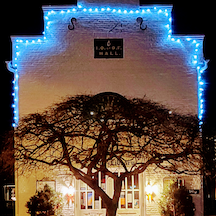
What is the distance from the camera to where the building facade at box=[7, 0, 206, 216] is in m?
14.1

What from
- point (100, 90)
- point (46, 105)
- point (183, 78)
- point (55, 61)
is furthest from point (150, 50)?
point (46, 105)

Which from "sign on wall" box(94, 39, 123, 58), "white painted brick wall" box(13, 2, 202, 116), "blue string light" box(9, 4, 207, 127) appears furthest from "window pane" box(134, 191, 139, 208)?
"sign on wall" box(94, 39, 123, 58)

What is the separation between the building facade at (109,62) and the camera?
1410 centimetres

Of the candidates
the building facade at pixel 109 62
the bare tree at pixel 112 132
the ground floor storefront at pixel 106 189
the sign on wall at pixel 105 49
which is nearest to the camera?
the bare tree at pixel 112 132

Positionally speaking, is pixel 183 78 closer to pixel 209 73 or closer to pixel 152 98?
pixel 152 98

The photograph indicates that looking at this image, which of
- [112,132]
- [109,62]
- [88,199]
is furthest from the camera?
[109,62]

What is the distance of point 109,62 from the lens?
14273 mm

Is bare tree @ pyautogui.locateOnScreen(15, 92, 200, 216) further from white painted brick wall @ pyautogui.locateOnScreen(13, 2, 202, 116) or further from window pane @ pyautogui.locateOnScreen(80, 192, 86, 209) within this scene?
window pane @ pyautogui.locateOnScreen(80, 192, 86, 209)

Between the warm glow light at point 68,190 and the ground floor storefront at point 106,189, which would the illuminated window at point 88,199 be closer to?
the ground floor storefront at point 106,189

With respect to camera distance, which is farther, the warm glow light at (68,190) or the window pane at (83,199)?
the window pane at (83,199)

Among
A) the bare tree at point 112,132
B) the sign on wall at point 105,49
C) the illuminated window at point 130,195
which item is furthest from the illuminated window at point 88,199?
the sign on wall at point 105,49

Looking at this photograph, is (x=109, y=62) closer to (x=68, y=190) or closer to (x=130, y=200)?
(x=68, y=190)

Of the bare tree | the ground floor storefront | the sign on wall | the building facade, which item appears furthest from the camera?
the sign on wall

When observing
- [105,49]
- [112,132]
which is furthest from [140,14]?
[112,132]
